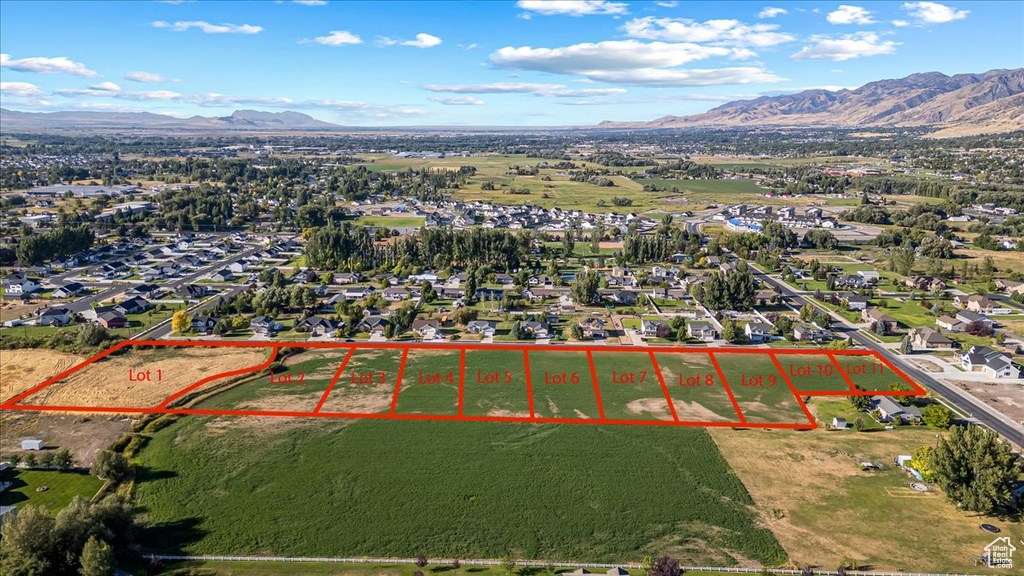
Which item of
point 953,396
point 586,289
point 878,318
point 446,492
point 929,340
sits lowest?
point 446,492

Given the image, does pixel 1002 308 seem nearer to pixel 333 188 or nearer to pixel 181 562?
pixel 181 562

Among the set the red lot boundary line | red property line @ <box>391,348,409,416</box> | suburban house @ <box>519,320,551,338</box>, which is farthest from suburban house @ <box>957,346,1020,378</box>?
red property line @ <box>391,348,409,416</box>

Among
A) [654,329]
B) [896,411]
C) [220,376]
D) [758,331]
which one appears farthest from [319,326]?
[896,411]

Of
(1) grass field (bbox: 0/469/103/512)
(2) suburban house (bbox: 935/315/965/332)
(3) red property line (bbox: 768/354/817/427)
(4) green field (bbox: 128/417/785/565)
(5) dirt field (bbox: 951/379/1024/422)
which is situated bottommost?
(1) grass field (bbox: 0/469/103/512)

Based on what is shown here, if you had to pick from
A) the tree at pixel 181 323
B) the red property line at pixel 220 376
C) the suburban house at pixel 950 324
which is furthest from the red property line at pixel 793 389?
the tree at pixel 181 323

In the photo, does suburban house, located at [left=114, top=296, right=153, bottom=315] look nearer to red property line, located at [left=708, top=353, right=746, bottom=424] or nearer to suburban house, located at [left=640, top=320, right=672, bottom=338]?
suburban house, located at [left=640, top=320, right=672, bottom=338]

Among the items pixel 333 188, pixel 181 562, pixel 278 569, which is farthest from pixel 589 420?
pixel 333 188

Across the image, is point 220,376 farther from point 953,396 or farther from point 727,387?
point 953,396
